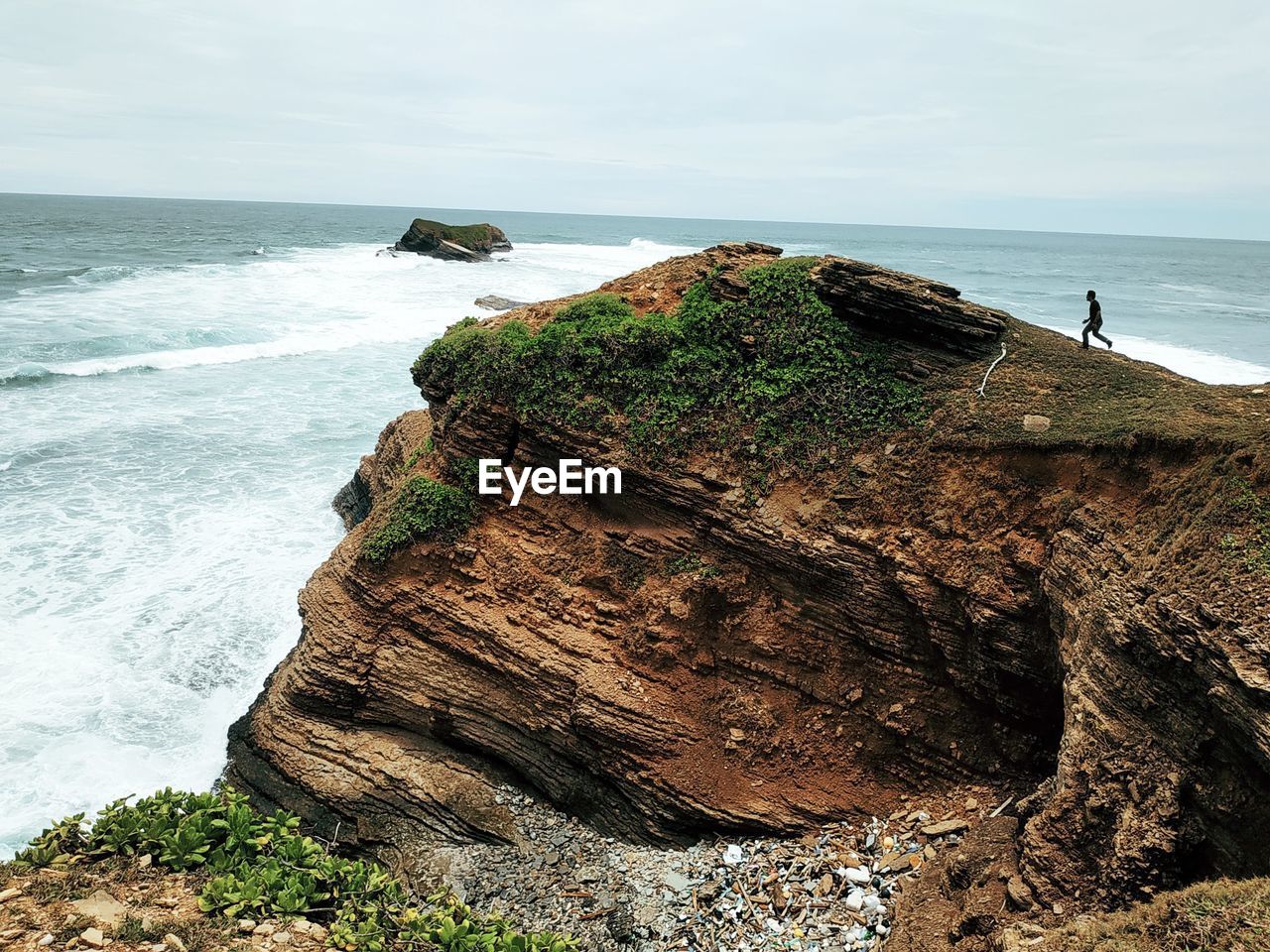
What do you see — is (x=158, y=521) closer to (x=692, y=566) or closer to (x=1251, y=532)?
(x=692, y=566)

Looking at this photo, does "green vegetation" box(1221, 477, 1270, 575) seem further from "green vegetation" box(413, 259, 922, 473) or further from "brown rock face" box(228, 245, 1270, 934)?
"green vegetation" box(413, 259, 922, 473)

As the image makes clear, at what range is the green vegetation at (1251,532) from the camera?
6.14m

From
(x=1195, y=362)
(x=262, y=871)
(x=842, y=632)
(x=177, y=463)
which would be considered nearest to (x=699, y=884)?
(x=842, y=632)

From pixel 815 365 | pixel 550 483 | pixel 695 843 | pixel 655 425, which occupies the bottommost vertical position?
pixel 695 843

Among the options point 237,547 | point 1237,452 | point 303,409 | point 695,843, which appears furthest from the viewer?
point 303,409

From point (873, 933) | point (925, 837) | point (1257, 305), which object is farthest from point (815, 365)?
point (1257, 305)

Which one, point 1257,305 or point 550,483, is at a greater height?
point 1257,305

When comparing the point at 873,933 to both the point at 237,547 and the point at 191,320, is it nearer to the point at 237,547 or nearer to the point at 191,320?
the point at 237,547

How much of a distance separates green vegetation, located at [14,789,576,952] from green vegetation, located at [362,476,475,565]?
4.05m

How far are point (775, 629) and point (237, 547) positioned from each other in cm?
1179

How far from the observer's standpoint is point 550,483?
415 inches

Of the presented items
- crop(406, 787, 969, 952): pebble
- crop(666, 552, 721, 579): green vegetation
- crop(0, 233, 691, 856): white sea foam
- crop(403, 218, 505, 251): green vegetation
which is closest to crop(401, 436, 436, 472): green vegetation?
crop(0, 233, 691, 856): white sea foam

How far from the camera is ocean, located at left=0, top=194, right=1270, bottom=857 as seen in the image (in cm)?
1181

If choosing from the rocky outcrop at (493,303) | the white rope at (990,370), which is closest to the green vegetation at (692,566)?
the white rope at (990,370)
